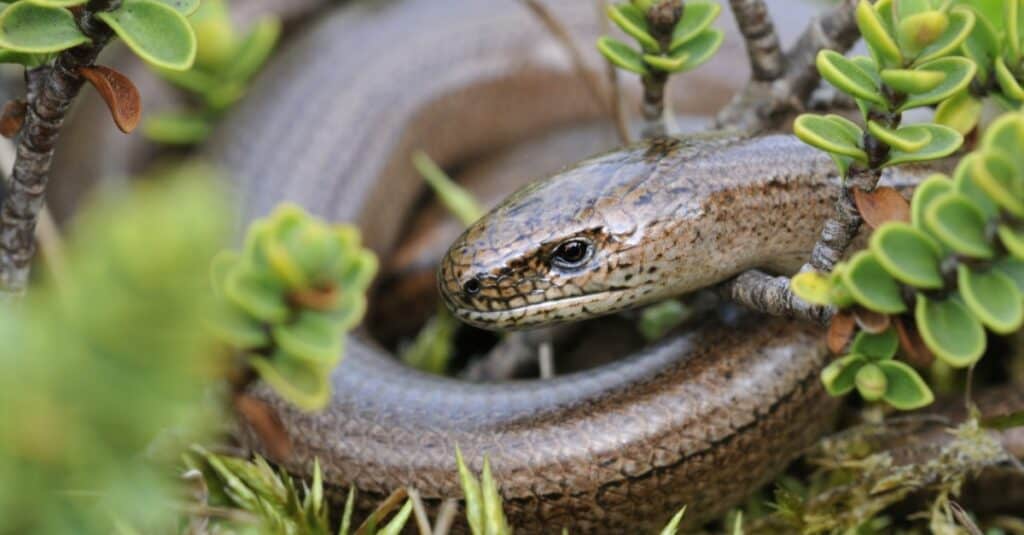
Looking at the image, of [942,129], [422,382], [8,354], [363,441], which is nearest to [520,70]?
[422,382]

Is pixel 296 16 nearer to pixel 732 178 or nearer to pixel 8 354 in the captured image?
pixel 732 178

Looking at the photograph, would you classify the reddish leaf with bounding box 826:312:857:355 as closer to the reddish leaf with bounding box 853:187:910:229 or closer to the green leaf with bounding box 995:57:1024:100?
the reddish leaf with bounding box 853:187:910:229

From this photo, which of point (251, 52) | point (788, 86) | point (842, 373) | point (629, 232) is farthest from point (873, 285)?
point (251, 52)

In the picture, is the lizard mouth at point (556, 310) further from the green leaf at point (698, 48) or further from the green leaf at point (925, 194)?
the green leaf at point (925, 194)

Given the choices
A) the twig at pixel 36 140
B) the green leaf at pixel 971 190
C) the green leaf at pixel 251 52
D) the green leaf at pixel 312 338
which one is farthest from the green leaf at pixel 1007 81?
the green leaf at pixel 251 52

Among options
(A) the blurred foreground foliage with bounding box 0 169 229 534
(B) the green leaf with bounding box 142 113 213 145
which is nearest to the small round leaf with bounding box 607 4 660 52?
(A) the blurred foreground foliage with bounding box 0 169 229 534

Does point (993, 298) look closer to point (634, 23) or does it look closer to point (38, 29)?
point (634, 23)

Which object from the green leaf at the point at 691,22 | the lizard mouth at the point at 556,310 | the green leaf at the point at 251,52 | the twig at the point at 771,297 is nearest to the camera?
the twig at the point at 771,297
